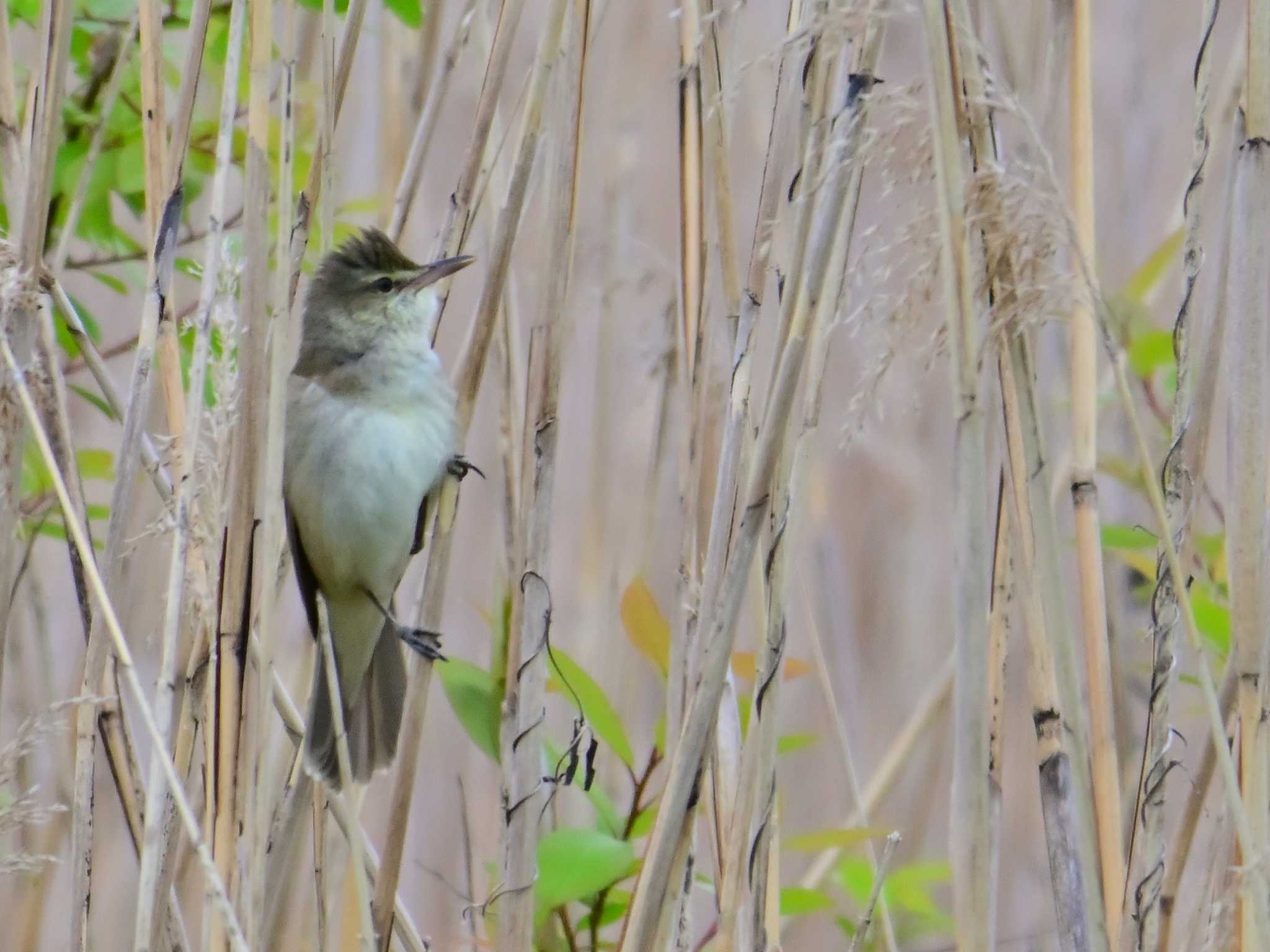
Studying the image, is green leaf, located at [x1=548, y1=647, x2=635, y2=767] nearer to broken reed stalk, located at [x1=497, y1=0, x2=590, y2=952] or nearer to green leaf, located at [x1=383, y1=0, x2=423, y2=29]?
broken reed stalk, located at [x1=497, y1=0, x2=590, y2=952]

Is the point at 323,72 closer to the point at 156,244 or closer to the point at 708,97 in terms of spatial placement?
the point at 156,244

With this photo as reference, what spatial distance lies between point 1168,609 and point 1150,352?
731 millimetres

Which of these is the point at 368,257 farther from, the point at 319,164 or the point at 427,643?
the point at 427,643

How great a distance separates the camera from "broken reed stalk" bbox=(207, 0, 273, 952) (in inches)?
54.3

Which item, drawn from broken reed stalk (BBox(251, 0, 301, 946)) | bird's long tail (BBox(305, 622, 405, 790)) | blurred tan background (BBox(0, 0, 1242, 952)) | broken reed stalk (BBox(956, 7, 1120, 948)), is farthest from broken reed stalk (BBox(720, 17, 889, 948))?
blurred tan background (BBox(0, 0, 1242, 952))

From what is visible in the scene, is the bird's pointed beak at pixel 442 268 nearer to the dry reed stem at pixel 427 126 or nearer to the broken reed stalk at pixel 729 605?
the dry reed stem at pixel 427 126

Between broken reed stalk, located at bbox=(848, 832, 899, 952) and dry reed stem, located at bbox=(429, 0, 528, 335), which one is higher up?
dry reed stem, located at bbox=(429, 0, 528, 335)

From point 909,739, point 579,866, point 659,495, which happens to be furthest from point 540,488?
point 909,739

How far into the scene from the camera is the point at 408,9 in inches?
73.4

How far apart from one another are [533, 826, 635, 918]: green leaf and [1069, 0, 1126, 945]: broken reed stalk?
0.48 metres

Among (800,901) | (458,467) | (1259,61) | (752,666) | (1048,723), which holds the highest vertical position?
(1259,61)

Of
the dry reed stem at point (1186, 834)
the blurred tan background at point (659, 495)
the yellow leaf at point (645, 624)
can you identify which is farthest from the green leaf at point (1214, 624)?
the blurred tan background at point (659, 495)

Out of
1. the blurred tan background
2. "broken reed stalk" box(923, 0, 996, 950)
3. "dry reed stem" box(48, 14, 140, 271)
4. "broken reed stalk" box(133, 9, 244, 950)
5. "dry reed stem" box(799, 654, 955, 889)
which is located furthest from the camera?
the blurred tan background

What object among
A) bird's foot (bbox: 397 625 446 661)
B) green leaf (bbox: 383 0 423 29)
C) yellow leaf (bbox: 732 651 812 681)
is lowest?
yellow leaf (bbox: 732 651 812 681)
